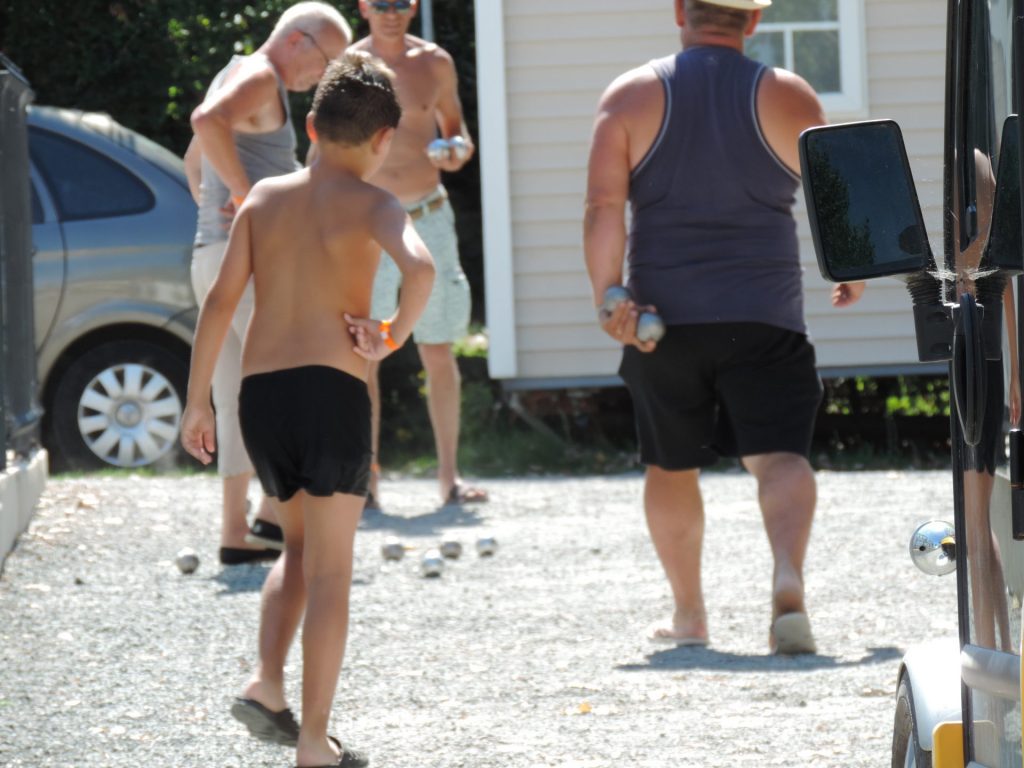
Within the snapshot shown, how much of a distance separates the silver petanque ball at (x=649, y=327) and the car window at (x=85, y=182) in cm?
499

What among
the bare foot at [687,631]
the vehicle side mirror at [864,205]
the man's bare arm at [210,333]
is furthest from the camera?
the bare foot at [687,631]

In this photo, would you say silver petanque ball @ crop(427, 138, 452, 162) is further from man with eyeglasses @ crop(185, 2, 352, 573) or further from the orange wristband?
the orange wristband

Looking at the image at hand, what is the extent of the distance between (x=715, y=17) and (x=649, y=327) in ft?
3.21

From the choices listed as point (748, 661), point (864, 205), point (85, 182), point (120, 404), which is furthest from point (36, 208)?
point (864, 205)

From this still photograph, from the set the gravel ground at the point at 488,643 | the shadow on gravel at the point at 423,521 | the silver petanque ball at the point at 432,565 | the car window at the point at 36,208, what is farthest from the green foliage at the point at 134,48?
the silver petanque ball at the point at 432,565

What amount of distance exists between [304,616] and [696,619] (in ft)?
5.77

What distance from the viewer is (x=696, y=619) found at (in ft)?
18.4

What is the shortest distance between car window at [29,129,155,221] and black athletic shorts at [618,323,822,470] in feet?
16.1

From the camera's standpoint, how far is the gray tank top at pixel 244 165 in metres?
6.92

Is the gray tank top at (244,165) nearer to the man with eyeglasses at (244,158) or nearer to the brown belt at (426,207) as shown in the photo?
the man with eyeglasses at (244,158)

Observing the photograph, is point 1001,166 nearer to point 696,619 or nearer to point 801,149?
point 801,149

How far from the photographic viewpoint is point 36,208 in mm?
9797

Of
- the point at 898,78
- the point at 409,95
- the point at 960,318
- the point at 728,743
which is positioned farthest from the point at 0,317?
the point at 898,78

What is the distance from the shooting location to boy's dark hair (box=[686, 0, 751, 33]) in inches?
219
